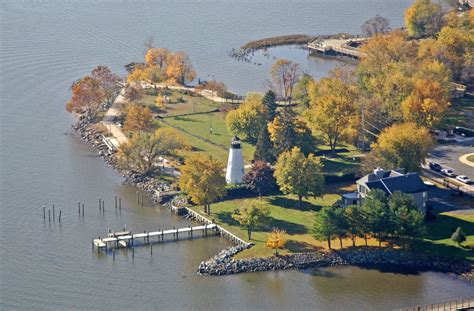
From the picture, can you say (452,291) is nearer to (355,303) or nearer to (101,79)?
(355,303)

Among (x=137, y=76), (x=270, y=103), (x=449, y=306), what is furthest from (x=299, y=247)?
(x=137, y=76)

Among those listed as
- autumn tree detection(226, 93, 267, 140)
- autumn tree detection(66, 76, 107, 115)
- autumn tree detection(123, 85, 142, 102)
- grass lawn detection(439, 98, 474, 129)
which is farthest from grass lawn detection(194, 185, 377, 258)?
autumn tree detection(123, 85, 142, 102)

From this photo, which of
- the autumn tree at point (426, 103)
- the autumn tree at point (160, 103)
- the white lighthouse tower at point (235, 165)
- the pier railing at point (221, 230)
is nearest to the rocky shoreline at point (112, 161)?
the pier railing at point (221, 230)

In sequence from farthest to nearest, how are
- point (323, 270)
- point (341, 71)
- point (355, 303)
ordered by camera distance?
point (341, 71)
point (323, 270)
point (355, 303)

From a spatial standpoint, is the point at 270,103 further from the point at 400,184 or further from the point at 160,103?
the point at 400,184

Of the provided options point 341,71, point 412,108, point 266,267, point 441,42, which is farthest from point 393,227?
point 441,42

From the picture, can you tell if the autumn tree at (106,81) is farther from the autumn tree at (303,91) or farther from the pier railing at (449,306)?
the pier railing at (449,306)

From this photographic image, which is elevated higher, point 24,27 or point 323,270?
point 24,27

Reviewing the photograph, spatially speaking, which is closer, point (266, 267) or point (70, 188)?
point (266, 267)
